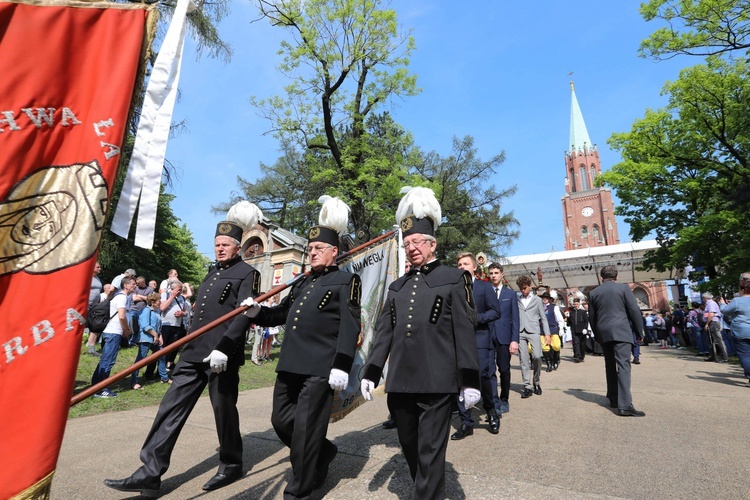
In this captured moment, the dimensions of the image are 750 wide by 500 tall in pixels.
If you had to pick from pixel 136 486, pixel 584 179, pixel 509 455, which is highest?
pixel 584 179

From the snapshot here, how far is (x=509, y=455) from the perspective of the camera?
4312mm

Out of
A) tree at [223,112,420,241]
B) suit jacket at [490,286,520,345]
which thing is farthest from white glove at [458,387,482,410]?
tree at [223,112,420,241]

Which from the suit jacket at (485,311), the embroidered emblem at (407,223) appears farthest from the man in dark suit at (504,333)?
the embroidered emblem at (407,223)

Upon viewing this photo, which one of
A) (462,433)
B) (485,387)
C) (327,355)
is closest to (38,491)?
(327,355)

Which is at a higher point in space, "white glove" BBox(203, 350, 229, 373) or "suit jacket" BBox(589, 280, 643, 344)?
"suit jacket" BBox(589, 280, 643, 344)

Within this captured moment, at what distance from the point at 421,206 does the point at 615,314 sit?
4462mm

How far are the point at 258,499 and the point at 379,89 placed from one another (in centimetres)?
1896

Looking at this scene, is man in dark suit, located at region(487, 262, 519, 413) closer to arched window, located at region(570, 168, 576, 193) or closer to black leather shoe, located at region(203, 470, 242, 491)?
black leather shoe, located at region(203, 470, 242, 491)

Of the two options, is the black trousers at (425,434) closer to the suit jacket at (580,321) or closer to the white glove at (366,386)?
the white glove at (366,386)

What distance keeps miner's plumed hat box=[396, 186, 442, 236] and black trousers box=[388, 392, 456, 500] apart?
1.31 m

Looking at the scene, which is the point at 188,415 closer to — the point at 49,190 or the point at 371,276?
the point at 371,276

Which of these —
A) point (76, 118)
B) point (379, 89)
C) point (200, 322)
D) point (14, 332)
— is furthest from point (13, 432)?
point (379, 89)

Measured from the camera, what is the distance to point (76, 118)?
72.6 inches

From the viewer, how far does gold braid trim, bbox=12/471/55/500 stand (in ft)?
4.64
